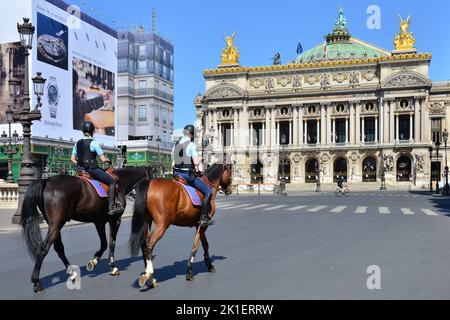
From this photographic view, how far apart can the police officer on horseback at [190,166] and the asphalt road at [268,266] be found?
1292 millimetres

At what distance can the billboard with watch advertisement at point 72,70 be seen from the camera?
5847cm

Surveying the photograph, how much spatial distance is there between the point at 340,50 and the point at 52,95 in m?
59.0

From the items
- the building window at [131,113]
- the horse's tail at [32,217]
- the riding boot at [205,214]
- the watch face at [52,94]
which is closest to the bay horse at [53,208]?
the horse's tail at [32,217]

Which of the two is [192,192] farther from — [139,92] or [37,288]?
[139,92]

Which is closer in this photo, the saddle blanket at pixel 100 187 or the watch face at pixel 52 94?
the saddle blanket at pixel 100 187

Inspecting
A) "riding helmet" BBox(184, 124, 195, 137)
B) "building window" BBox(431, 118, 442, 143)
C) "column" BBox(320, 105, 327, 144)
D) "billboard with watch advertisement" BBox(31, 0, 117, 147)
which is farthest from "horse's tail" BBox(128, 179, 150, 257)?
"building window" BBox(431, 118, 442, 143)

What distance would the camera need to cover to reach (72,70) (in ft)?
209

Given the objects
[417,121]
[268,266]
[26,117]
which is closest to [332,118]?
[417,121]

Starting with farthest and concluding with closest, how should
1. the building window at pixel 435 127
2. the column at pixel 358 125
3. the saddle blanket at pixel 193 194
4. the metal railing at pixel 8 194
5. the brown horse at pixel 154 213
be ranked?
the building window at pixel 435 127
the column at pixel 358 125
the metal railing at pixel 8 194
the saddle blanket at pixel 193 194
the brown horse at pixel 154 213

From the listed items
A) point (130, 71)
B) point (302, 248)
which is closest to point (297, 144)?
point (130, 71)

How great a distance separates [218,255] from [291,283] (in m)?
3.33

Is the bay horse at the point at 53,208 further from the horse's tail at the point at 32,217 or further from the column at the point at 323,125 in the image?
the column at the point at 323,125

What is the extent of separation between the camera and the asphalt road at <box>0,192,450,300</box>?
7484mm
